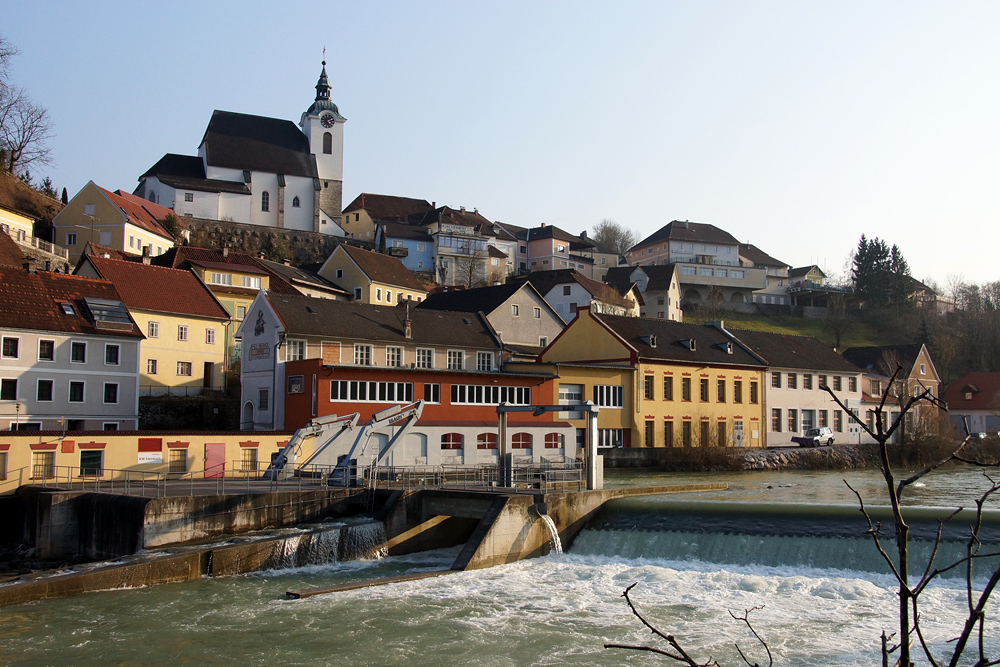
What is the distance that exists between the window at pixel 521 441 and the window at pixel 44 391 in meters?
21.8

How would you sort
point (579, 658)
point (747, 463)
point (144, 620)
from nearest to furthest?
1. point (579, 658)
2. point (144, 620)
3. point (747, 463)

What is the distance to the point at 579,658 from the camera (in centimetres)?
1709

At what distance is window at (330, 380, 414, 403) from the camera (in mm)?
42656

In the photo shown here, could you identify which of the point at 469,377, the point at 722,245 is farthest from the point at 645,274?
the point at 469,377

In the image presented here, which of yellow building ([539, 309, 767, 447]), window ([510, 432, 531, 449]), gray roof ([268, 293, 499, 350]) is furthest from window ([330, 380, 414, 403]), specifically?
yellow building ([539, 309, 767, 447])

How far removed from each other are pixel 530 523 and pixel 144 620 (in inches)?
462

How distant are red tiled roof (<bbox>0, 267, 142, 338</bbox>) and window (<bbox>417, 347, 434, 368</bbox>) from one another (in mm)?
16005

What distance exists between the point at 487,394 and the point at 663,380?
542 inches

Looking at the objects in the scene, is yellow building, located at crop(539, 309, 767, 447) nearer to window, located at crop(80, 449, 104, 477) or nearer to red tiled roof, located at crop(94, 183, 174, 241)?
window, located at crop(80, 449, 104, 477)

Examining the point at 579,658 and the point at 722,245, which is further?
the point at 722,245

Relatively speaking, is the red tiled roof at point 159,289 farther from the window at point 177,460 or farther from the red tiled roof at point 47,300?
the window at point 177,460

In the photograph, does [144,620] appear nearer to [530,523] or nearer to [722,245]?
[530,523]

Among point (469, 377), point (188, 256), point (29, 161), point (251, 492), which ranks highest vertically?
point (29, 161)

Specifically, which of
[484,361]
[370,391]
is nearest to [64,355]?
[370,391]
